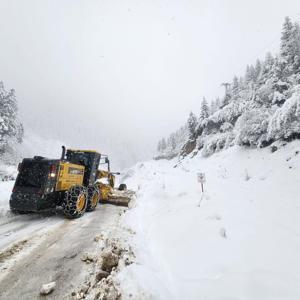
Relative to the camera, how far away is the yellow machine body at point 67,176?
10047 millimetres

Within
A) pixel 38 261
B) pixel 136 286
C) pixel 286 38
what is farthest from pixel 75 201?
pixel 286 38

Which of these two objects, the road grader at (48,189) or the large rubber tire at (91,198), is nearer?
the road grader at (48,189)

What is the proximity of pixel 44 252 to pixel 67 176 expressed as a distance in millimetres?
5110

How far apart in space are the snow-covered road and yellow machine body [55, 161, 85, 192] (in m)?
1.38

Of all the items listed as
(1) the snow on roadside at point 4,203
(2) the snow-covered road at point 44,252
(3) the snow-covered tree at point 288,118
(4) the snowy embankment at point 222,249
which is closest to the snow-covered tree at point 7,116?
(1) the snow on roadside at point 4,203

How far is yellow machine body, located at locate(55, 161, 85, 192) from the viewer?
33.0 feet

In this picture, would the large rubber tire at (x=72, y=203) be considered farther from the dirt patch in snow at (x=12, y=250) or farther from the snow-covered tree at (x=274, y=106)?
the snow-covered tree at (x=274, y=106)

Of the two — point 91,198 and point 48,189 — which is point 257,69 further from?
point 48,189

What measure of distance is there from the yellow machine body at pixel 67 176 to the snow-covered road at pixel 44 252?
1.38m

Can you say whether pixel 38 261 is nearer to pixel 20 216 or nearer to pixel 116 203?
pixel 20 216

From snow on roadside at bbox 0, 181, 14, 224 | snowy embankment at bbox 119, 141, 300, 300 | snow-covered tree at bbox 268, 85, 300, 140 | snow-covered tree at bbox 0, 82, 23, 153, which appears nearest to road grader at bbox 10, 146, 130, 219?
snow on roadside at bbox 0, 181, 14, 224

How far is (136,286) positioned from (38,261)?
8.21ft

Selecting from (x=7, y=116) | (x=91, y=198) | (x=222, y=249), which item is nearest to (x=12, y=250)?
(x=222, y=249)

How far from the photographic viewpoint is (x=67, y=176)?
10688 millimetres
